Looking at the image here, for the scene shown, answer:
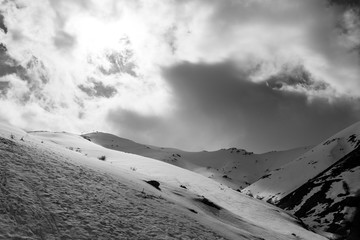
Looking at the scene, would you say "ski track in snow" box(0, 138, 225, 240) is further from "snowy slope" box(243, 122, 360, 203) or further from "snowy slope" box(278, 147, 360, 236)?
"snowy slope" box(243, 122, 360, 203)

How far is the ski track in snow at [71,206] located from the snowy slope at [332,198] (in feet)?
277

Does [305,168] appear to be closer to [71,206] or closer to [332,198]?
[332,198]

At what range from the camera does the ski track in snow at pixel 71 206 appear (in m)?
11.3

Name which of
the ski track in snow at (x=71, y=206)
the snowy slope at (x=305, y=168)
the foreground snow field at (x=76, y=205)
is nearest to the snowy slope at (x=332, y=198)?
the snowy slope at (x=305, y=168)

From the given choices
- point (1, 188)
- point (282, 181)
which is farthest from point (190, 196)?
point (282, 181)

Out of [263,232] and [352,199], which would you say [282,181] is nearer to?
[352,199]

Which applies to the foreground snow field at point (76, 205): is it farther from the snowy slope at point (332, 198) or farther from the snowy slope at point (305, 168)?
the snowy slope at point (305, 168)

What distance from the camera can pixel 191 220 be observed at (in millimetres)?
16859

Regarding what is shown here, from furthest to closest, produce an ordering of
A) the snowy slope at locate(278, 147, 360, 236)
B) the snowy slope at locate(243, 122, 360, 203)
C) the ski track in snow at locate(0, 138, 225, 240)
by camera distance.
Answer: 1. the snowy slope at locate(243, 122, 360, 203)
2. the snowy slope at locate(278, 147, 360, 236)
3. the ski track in snow at locate(0, 138, 225, 240)

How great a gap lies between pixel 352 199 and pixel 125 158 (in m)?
88.6

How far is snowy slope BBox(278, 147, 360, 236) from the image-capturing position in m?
99.2

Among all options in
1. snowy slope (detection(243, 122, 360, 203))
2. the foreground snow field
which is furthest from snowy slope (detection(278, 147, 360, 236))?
the foreground snow field

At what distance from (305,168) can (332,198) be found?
61.8 meters

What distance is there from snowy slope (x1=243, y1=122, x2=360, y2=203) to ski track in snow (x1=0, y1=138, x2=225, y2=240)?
147832 millimetres
